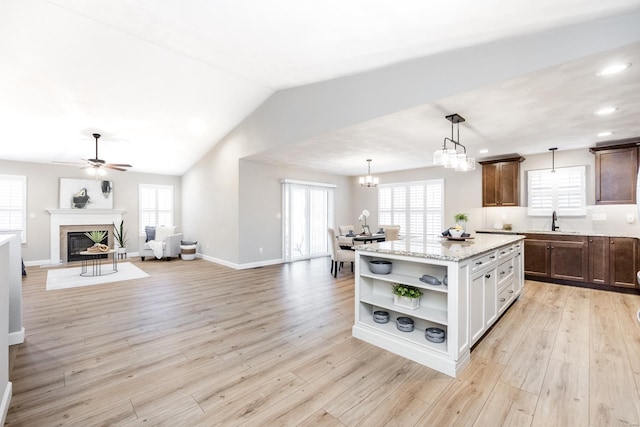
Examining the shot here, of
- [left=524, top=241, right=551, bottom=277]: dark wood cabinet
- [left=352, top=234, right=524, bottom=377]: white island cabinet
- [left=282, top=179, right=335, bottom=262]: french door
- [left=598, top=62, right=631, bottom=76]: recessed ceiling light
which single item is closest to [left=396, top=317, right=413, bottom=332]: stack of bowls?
[left=352, top=234, right=524, bottom=377]: white island cabinet

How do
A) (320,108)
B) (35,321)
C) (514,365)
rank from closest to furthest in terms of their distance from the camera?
(514,365) → (35,321) → (320,108)

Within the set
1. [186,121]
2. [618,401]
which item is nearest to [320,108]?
[186,121]

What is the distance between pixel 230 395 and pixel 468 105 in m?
3.54

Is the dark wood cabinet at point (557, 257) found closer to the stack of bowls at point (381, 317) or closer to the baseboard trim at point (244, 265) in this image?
the stack of bowls at point (381, 317)

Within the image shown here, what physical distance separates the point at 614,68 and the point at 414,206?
5.46 metres

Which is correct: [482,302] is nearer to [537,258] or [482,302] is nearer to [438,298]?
[438,298]

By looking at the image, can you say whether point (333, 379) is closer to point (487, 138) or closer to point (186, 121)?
point (487, 138)

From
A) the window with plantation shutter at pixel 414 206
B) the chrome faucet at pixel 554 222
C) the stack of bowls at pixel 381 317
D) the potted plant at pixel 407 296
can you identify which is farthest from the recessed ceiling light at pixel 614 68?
the window with plantation shutter at pixel 414 206

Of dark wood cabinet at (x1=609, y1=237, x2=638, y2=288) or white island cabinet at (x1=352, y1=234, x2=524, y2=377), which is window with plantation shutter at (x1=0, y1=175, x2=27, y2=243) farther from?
dark wood cabinet at (x1=609, y1=237, x2=638, y2=288)

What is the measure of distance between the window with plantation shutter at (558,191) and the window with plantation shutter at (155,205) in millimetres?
9570

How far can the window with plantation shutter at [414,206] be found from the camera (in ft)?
23.9

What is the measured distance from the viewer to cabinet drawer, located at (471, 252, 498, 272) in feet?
8.34

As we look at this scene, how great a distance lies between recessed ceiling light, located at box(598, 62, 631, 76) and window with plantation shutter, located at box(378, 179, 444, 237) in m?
4.74

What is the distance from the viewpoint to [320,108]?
4.30 meters
